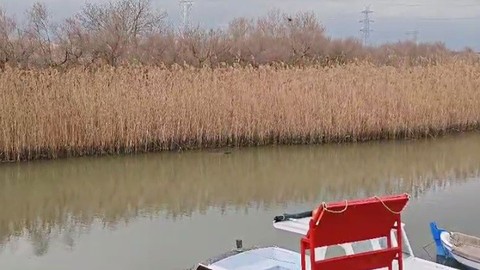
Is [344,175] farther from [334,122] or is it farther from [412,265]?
[412,265]

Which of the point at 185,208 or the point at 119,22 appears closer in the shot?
the point at 185,208

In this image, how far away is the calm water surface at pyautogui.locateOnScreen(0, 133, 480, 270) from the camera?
5.42 meters

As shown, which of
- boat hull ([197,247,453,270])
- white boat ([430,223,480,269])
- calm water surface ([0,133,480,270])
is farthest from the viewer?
calm water surface ([0,133,480,270])

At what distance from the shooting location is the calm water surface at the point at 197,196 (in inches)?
213

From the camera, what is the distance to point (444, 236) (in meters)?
4.73

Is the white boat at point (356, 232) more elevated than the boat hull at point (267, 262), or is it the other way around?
the white boat at point (356, 232)

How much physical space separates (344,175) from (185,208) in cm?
256

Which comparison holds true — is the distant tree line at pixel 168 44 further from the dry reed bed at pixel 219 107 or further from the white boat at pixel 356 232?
the white boat at pixel 356 232

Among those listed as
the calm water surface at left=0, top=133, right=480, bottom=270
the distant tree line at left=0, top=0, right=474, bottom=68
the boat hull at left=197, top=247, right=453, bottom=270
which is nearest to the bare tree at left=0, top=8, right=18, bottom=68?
the distant tree line at left=0, top=0, right=474, bottom=68

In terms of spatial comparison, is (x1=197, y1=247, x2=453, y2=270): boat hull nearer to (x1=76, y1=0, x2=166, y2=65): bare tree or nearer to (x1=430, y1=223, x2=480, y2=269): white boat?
(x1=430, y1=223, x2=480, y2=269): white boat

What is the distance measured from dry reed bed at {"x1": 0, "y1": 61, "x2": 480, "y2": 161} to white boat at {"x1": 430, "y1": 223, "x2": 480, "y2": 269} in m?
5.38

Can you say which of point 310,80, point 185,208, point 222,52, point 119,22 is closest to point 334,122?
point 310,80

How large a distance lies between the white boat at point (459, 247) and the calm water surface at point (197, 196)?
0.83ft

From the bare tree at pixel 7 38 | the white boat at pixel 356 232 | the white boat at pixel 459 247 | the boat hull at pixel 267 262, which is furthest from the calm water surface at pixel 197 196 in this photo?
the bare tree at pixel 7 38
